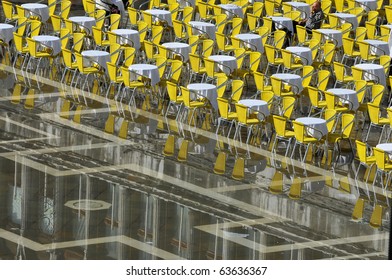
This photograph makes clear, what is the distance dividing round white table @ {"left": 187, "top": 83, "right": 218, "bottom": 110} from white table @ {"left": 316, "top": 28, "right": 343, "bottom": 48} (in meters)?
4.75

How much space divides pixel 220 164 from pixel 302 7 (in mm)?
9115

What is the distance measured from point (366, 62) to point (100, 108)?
624 cm

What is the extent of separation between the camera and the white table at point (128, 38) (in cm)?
2169

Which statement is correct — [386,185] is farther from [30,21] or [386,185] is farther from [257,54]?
[30,21]

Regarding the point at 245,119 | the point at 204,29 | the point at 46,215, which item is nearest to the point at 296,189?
the point at 245,119

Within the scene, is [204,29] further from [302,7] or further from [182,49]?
[302,7]

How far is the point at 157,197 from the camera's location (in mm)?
14891

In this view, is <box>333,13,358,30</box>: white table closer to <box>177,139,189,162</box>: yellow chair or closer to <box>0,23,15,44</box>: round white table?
<box>177,139,189,162</box>: yellow chair

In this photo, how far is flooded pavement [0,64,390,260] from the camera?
1325 cm

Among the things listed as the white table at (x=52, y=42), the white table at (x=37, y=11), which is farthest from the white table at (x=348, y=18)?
the white table at (x=37, y=11)

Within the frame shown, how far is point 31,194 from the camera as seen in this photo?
49.0 feet

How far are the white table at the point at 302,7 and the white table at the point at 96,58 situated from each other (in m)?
6.19

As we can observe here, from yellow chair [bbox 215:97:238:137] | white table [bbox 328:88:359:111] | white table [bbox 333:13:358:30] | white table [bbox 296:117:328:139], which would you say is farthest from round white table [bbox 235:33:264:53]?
white table [bbox 296:117:328:139]
